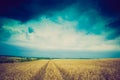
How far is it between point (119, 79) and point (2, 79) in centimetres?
1351

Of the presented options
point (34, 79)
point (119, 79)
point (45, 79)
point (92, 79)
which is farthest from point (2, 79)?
point (119, 79)

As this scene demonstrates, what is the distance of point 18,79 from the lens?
48.9 feet

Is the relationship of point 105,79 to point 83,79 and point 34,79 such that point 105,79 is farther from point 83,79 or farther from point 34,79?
point 34,79

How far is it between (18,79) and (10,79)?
36.3 inches

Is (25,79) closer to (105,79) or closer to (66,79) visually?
(66,79)

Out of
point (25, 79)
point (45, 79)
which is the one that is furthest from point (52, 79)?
point (25, 79)

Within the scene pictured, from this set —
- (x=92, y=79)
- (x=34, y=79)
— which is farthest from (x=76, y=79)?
(x=34, y=79)

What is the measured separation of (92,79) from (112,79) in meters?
2.23

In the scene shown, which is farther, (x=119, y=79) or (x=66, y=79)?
(x=66, y=79)

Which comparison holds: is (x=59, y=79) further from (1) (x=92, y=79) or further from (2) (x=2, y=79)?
(2) (x=2, y=79)

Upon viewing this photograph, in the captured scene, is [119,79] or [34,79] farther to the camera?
[34,79]

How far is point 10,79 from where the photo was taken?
1485cm

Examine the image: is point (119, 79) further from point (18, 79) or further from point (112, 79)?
point (18, 79)

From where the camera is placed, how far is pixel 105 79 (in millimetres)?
14750
